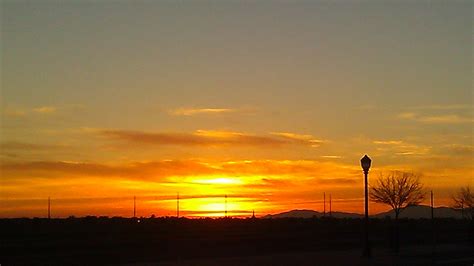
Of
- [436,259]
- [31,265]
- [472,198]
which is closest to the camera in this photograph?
[31,265]

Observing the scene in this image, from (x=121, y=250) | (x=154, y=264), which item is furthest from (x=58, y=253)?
(x=154, y=264)

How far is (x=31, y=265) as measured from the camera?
34.3 m

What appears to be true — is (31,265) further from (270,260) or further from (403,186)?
(403,186)

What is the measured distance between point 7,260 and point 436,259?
21243 mm

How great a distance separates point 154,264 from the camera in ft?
105

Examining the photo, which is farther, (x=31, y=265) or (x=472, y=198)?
(x=472, y=198)

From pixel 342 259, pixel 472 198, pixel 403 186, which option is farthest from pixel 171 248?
pixel 472 198

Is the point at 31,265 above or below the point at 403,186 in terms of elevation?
below

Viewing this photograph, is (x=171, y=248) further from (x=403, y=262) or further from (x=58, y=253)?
(x=403, y=262)

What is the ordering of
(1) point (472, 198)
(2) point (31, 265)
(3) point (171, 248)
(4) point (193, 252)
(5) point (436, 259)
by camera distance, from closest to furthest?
(2) point (31, 265) < (5) point (436, 259) < (4) point (193, 252) < (3) point (171, 248) < (1) point (472, 198)

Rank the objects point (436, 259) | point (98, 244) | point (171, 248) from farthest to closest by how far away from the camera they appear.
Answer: point (98, 244) < point (171, 248) < point (436, 259)

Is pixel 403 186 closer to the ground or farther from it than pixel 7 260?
farther from it

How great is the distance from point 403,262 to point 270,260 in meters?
6.00

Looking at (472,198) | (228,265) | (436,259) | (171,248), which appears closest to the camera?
(228,265)
